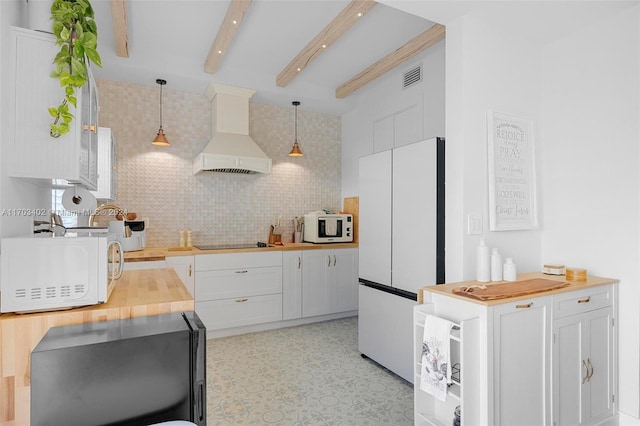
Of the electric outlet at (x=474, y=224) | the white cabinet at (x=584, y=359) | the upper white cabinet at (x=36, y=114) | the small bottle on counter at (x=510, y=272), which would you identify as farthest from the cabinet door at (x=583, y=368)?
the upper white cabinet at (x=36, y=114)

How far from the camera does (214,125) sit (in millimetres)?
4055

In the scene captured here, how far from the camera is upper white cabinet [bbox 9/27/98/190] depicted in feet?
4.74

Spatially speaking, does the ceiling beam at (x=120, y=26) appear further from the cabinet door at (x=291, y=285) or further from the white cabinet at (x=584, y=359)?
Answer: the white cabinet at (x=584, y=359)

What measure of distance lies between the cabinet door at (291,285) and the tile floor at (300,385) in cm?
37

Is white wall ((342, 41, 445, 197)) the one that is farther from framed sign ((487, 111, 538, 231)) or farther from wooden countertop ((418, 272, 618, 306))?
wooden countertop ((418, 272, 618, 306))

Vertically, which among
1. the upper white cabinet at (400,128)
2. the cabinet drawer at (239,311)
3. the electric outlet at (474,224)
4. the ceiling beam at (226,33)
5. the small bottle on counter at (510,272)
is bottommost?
the cabinet drawer at (239,311)

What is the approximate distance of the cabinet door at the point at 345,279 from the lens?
170 inches

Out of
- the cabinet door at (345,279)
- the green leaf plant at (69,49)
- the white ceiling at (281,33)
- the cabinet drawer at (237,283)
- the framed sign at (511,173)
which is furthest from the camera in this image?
the cabinet door at (345,279)

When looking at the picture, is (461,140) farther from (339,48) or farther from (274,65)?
(274,65)

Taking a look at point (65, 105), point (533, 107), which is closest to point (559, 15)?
point (533, 107)

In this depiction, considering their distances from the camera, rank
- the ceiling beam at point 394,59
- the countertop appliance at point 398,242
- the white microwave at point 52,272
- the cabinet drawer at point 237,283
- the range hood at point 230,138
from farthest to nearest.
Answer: the range hood at point 230,138
the cabinet drawer at point 237,283
the ceiling beam at point 394,59
the countertop appliance at point 398,242
the white microwave at point 52,272

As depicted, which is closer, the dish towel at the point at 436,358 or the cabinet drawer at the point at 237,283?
the dish towel at the point at 436,358

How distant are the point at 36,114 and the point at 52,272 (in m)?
0.69

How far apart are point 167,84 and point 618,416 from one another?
15.8 feet
